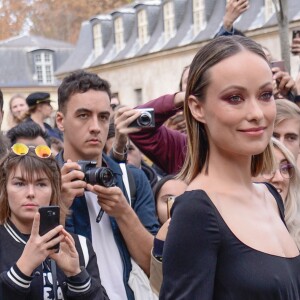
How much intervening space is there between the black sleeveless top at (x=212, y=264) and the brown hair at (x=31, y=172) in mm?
1700

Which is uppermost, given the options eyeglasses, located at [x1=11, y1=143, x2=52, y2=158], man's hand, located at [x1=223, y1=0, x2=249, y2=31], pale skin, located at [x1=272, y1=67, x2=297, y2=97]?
man's hand, located at [x1=223, y1=0, x2=249, y2=31]

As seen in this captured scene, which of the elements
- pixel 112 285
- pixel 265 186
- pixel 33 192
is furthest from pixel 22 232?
pixel 265 186

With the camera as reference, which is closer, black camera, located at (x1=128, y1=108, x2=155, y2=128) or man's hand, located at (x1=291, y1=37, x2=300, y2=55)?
black camera, located at (x1=128, y1=108, x2=155, y2=128)

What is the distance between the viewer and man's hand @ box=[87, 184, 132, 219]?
3.89m

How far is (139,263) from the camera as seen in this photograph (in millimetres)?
4082

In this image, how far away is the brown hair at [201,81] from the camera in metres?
2.36

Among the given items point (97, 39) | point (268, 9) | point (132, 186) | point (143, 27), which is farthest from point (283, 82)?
point (97, 39)

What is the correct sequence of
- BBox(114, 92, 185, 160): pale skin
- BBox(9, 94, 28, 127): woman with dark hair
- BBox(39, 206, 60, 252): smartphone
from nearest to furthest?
1. BBox(39, 206, 60, 252): smartphone
2. BBox(114, 92, 185, 160): pale skin
3. BBox(9, 94, 28, 127): woman with dark hair

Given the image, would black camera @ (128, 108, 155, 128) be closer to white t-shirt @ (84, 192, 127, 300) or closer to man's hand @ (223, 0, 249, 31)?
white t-shirt @ (84, 192, 127, 300)

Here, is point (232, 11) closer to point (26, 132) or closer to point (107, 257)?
point (26, 132)

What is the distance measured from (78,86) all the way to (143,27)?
30325mm

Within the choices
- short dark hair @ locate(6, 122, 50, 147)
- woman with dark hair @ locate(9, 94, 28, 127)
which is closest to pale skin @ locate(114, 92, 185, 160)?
short dark hair @ locate(6, 122, 50, 147)

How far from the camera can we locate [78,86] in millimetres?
4320

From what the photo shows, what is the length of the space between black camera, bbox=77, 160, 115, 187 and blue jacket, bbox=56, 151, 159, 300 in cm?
22
